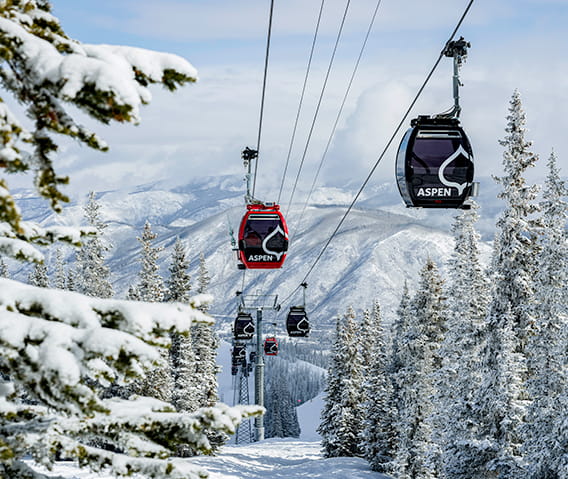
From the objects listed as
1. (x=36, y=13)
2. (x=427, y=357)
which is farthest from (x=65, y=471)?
(x=427, y=357)

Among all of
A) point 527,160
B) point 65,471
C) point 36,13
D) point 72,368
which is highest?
point 527,160

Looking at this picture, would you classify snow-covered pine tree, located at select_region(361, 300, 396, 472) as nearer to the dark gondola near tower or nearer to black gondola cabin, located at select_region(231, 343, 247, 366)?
black gondola cabin, located at select_region(231, 343, 247, 366)

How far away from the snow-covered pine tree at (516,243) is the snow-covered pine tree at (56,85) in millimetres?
25381

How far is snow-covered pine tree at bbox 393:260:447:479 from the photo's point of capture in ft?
111

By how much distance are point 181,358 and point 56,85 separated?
135 feet

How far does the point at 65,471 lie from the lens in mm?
18922

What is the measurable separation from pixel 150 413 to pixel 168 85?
1887mm

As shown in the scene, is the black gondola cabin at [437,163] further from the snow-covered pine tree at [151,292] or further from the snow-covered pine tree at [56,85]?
the snow-covered pine tree at [151,292]

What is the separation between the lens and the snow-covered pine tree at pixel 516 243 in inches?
1048

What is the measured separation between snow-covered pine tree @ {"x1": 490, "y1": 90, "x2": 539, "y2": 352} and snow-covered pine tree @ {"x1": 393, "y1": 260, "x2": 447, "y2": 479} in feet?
20.7

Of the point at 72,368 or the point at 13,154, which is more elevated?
the point at 13,154

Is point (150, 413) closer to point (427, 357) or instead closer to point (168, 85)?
point (168, 85)

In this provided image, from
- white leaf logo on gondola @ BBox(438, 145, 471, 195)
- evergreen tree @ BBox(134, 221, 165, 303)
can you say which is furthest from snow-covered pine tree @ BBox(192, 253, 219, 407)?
white leaf logo on gondola @ BBox(438, 145, 471, 195)

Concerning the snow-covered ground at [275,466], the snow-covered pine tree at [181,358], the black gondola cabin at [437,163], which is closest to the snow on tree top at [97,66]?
the black gondola cabin at [437,163]
